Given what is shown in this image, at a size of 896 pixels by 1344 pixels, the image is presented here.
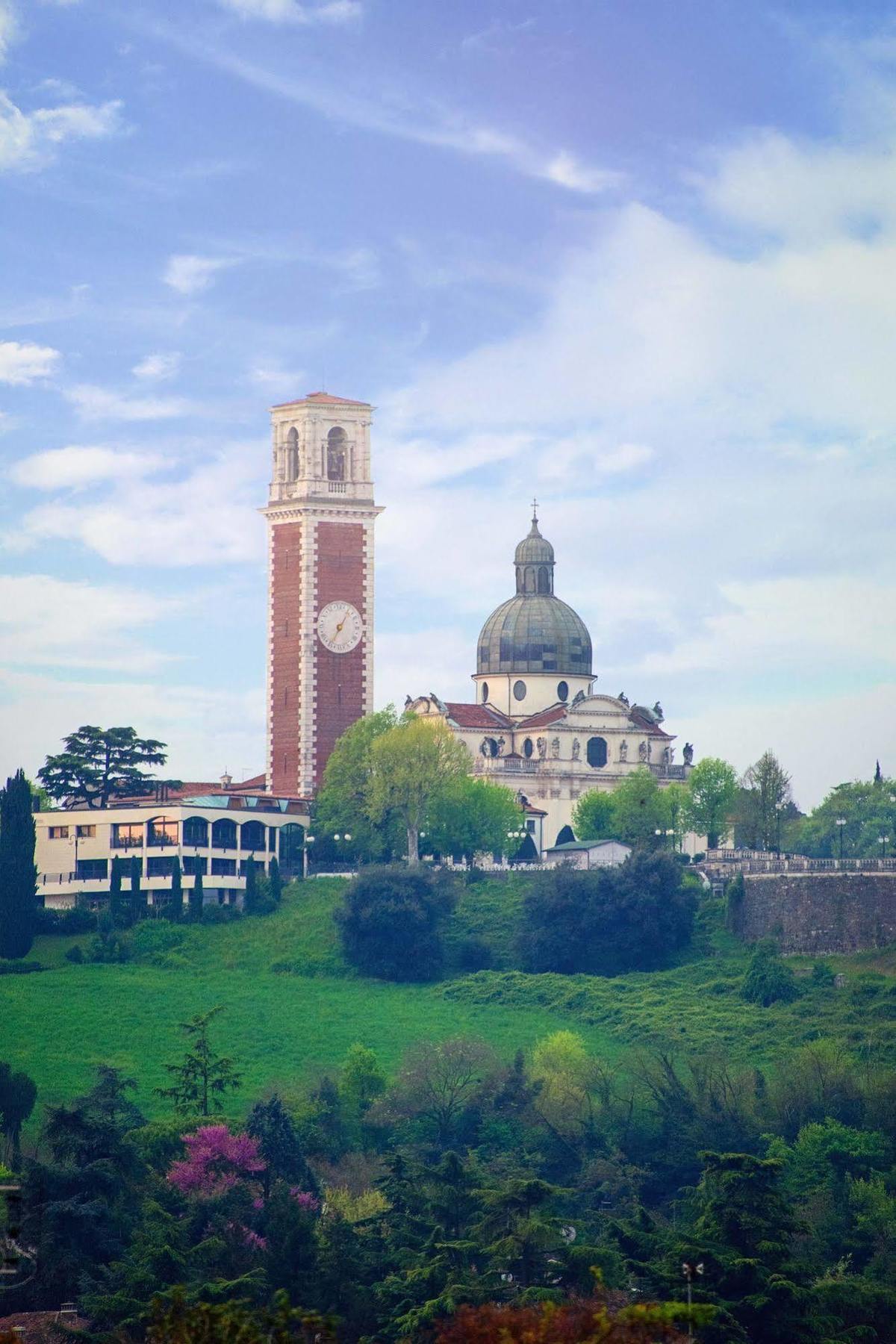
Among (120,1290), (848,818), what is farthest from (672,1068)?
(848,818)

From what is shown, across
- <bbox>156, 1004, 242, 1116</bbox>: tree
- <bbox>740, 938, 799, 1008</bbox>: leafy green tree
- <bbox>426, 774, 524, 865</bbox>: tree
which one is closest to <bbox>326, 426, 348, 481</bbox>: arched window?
<bbox>426, 774, 524, 865</bbox>: tree

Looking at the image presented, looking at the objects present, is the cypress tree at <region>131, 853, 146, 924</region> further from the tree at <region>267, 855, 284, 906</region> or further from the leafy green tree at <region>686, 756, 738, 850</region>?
the leafy green tree at <region>686, 756, 738, 850</region>

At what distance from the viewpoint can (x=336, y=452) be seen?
137875 millimetres

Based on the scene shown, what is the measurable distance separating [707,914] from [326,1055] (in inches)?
877

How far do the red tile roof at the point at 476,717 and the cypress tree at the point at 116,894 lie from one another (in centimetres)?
2427

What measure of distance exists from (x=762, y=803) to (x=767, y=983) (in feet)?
78.9

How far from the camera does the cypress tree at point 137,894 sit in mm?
122438

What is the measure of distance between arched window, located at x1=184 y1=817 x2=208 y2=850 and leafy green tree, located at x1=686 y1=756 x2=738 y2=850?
78.1 feet

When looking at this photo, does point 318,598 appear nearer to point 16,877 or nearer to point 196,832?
point 196,832

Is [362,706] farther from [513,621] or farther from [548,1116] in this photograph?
[548,1116]

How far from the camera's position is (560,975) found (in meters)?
117

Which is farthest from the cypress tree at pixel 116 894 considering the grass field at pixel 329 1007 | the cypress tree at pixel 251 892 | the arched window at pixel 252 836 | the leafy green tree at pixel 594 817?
the leafy green tree at pixel 594 817

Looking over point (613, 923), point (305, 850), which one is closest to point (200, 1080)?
point (613, 923)

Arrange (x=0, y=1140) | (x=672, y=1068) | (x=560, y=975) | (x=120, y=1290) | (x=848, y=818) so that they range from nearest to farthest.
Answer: (x=120, y=1290) < (x=0, y=1140) < (x=672, y=1068) < (x=560, y=975) < (x=848, y=818)
